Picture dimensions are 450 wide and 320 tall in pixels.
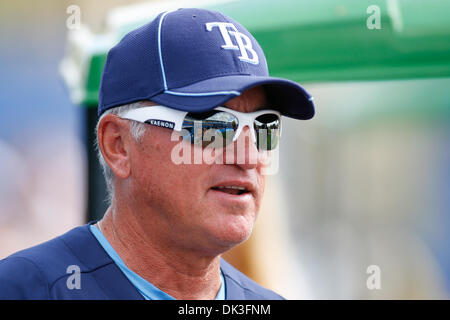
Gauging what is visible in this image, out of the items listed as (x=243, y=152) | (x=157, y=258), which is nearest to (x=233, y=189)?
(x=243, y=152)

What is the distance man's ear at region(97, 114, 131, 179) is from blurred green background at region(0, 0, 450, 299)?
2100 millimetres

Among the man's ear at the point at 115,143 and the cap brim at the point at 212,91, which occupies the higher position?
the cap brim at the point at 212,91

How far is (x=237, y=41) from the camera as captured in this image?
68.8 inches

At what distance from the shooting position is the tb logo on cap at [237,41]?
1.72 m

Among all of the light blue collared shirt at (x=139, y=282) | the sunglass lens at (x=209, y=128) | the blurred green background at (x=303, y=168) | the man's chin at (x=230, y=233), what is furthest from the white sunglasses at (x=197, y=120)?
the blurred green background at (x=303, y=168)

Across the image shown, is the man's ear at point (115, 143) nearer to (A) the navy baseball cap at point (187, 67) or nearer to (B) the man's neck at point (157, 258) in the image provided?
(A) the navy baseball cap at point (187, 67)

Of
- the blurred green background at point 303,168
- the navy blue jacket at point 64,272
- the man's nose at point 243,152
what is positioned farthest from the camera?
the blurred green background at point 303,168

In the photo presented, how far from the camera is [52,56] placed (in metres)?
4.23

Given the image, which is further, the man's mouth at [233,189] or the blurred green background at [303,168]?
the blurred green background at [303,168]

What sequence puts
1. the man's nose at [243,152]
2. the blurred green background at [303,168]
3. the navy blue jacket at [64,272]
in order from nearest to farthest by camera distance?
the navy blue jacket at [64,272] → the man's nose at [243,152] → the blurred green background at [303,168]
